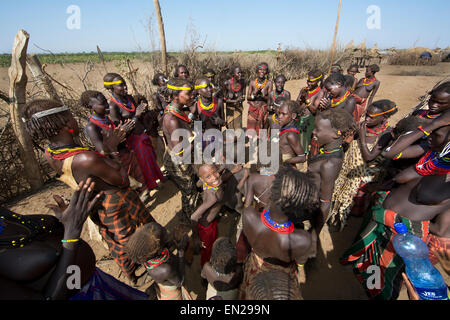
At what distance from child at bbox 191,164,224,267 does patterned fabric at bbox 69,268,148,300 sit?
92 cm

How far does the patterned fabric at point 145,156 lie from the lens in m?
4.23

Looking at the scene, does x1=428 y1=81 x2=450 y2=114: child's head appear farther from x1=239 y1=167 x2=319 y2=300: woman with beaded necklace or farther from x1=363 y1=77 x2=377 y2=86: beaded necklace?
x1=363 y1=77 x2=377 y2=86: beaded necklace

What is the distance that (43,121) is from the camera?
5.39ft

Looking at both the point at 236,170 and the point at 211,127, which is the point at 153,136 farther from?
the point at 236,170

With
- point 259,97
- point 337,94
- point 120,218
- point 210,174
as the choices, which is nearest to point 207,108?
point 210,174

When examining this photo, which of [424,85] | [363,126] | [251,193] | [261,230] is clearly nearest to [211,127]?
[251,193]

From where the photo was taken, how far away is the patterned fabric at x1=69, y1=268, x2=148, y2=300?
5.39ft

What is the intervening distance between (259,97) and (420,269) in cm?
559

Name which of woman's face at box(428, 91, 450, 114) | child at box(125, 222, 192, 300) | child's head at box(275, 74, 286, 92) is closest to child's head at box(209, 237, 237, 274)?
child at box(125, 222, 192, 300)

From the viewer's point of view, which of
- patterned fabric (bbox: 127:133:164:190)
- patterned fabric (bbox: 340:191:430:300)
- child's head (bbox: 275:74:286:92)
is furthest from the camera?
child's head (bbox: 275:74:286:92)

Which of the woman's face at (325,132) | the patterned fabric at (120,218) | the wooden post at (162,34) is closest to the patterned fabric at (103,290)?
the patterned fabric at (120,218)

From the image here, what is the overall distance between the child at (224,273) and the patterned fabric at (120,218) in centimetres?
108

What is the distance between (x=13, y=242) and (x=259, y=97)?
621cm

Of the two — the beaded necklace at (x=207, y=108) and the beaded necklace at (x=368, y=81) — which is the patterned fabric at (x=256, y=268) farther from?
the beaded necklace at (x=368, y=81)
